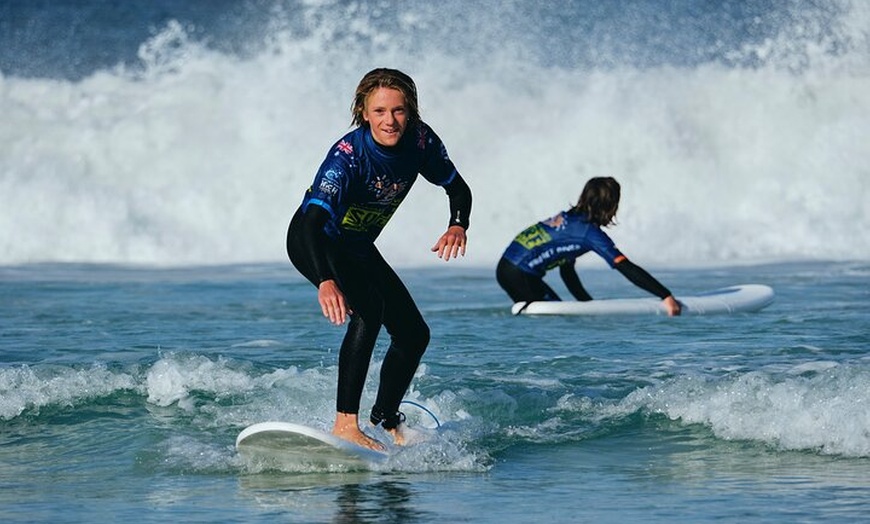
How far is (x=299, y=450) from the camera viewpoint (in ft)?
21.0

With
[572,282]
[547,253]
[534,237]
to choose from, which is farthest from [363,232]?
[572,282]

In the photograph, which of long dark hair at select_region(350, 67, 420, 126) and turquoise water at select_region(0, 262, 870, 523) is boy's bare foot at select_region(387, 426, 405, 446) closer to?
turquoise water at select_region(0, 262, 870, 523)

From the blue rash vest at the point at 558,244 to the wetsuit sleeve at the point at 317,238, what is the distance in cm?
474

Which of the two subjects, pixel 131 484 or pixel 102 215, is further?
pixel 102 215

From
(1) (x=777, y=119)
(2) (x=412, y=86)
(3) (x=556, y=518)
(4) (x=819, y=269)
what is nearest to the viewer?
(3) (x=556, y=518)

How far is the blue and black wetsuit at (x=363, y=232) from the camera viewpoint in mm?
6090

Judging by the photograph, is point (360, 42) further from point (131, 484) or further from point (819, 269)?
point (131, 484)

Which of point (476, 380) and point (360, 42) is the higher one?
point (360, 42)

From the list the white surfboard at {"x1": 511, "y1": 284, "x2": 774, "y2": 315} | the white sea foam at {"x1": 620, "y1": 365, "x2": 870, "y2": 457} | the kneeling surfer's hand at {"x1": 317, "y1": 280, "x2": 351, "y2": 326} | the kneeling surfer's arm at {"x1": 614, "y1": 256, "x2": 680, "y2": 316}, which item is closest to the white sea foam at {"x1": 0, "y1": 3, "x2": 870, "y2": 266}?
the white surfboard at {"x1": 511, "y1": 284, "x2": 774, "y2": 315}

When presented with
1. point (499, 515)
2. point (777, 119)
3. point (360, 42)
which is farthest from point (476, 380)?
point (360, 42)

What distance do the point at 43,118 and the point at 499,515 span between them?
60.8ft

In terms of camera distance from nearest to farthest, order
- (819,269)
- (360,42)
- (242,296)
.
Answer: (242,296) → (819,269) → (360,42)

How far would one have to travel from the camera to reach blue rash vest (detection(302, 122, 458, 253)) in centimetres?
610

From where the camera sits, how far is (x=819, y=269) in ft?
51.8
